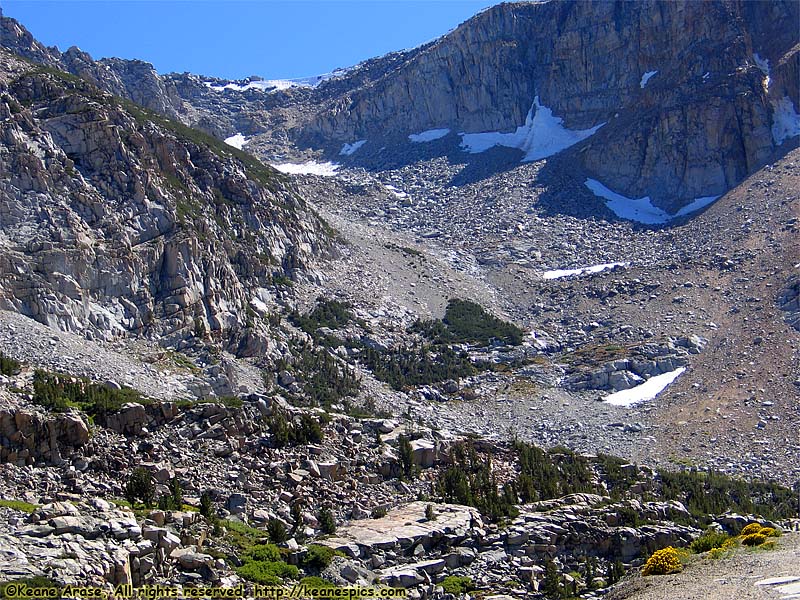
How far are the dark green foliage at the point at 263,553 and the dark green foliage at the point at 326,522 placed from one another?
3157 millimetres

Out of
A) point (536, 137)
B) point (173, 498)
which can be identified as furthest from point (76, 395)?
point (536, 137)

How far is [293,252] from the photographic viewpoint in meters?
74.6

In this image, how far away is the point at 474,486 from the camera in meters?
34.4

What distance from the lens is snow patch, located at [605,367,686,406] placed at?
199ft

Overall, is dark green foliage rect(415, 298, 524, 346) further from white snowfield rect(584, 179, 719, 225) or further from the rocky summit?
white snowfield rect(584, 179, 719, 225)

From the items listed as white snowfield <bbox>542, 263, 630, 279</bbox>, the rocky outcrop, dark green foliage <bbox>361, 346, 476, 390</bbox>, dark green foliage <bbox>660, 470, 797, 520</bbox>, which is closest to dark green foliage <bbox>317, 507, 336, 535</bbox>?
the rocky outcrop

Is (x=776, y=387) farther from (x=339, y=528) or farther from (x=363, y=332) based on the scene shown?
(x=339, y=528)

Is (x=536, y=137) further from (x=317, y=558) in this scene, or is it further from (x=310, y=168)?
(x=317, y=558)

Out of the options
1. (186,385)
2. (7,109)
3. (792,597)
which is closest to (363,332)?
(186,385)

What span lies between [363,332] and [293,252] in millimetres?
11024

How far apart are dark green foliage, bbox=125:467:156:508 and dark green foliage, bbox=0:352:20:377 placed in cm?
1078

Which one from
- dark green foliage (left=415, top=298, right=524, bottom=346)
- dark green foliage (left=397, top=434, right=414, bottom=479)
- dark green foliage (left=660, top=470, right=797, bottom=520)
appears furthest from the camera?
dark green foliage (left=415, top=298, right=524, bottom=346)

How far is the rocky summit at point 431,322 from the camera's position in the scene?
89.9 ft

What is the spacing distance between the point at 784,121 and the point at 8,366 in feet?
283
